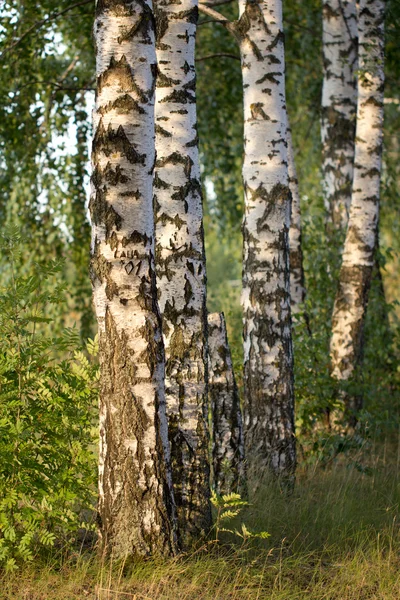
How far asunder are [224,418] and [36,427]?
159 centimetres

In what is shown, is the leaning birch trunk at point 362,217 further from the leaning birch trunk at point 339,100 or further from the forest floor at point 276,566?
the forest floor at point 276,566

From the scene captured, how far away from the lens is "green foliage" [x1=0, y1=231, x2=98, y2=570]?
12.6ft

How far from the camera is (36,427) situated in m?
4.00

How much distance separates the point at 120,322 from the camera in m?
3.92

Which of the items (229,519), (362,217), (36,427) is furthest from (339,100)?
(36,427)

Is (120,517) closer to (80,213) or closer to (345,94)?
(80,213)

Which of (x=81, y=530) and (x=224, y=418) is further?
(x=224, y=418)

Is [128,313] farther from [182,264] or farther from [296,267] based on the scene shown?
[296,267]

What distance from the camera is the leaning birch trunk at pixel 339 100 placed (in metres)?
9.16

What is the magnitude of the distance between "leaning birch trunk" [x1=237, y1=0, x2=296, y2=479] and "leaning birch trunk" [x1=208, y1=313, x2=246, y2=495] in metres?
0.84

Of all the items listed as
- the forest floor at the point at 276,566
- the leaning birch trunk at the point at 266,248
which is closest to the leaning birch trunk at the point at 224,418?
the forest floor at the point at 276,566

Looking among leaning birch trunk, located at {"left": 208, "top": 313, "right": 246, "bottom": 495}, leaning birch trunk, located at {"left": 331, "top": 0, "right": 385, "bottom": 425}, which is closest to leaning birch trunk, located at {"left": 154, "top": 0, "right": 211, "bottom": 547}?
leaning birch trunk, located at {"left": 208, "top": 313, "right": 246, "bottom": 495}

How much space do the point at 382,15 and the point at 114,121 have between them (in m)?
5.15

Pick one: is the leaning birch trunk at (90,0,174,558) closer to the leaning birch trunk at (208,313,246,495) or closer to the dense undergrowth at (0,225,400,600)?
the dense undergrowth at (0,225,400,600)
